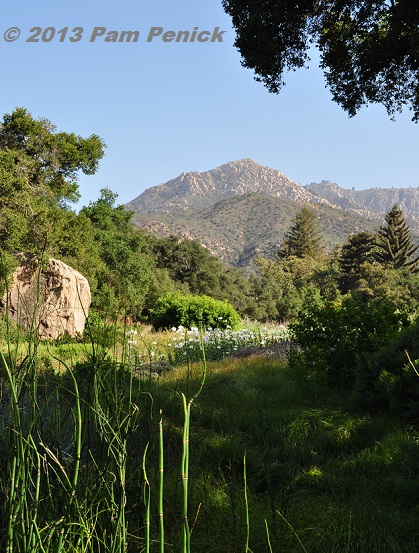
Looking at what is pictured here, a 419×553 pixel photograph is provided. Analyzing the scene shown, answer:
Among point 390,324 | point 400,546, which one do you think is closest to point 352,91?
point 390,324

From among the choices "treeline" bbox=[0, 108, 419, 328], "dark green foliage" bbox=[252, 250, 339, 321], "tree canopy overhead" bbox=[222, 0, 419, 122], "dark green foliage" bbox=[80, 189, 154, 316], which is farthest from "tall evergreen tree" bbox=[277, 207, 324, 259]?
"tree canopy overhead" bbox=[222, 0, 419, 122]

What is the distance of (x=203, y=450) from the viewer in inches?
154

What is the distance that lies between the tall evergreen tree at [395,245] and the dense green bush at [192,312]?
2278cm

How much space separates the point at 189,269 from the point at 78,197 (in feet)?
34.3

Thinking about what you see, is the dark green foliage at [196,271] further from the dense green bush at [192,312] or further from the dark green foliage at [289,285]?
the dense green bush at [192,312]

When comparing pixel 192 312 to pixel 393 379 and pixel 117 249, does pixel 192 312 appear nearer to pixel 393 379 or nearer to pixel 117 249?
pixel 117 249

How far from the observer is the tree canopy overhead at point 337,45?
9.11 meters

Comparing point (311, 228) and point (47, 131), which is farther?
point (311, 228)

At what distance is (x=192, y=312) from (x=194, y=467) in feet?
42.7

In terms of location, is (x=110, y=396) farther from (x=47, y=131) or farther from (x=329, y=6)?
(x=47, y=131)

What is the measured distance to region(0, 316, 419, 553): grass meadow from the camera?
167 centimetres

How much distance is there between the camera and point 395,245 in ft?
121

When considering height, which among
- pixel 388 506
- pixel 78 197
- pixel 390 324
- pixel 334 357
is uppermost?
pixel 78 197

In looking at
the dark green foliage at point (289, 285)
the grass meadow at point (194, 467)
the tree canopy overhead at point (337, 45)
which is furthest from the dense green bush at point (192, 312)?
the grass meadow at point (194, 467)
